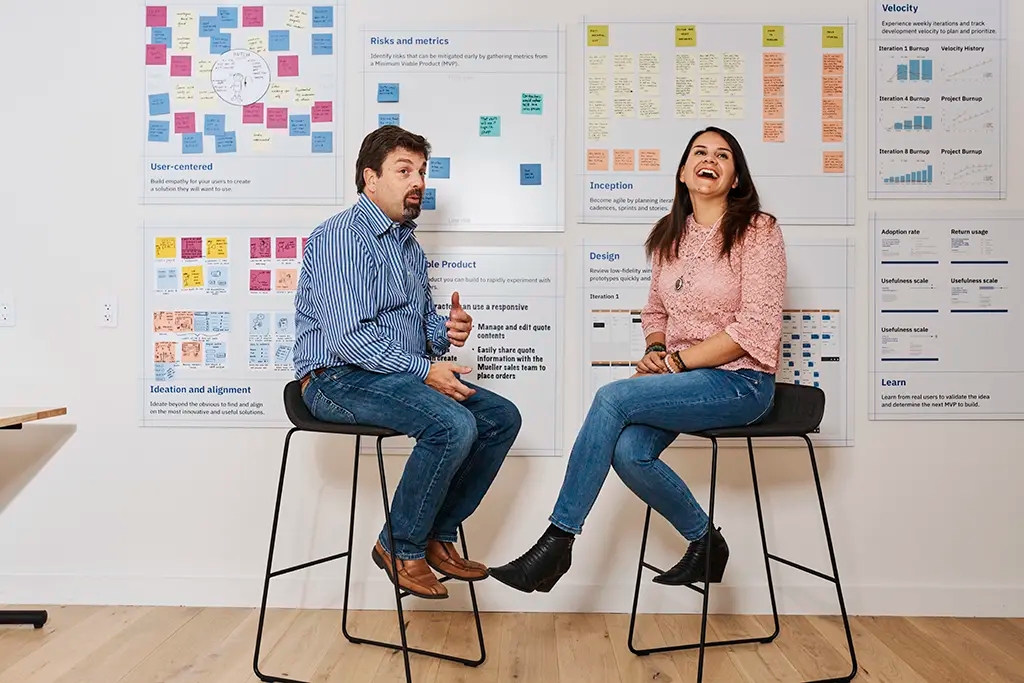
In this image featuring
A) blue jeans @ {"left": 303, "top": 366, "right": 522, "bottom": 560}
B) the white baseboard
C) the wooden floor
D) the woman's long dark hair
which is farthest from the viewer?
the white baseboard

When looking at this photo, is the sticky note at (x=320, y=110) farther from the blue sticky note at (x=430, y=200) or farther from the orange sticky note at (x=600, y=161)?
the orange sticky note at (x=600, y=161)

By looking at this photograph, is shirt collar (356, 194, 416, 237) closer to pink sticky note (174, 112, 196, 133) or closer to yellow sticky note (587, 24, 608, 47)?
pink sticky note (174, 112, 196, 133)

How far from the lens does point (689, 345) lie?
247cm

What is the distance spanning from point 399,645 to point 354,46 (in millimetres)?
1872

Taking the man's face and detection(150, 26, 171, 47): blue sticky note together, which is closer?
the man's face

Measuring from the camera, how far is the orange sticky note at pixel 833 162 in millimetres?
2855

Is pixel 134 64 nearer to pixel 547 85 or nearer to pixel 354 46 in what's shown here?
pixel 354 46

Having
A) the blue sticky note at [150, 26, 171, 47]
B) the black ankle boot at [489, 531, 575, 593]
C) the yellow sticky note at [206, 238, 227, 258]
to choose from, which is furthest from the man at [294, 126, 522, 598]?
the blue sticky note at [150, 26, 171, 47]

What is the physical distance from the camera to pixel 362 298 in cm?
223

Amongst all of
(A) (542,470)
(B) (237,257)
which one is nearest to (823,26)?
(A) (542,470)

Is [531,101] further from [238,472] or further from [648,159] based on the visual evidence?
[238,472]

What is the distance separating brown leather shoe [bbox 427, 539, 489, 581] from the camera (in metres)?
2.30

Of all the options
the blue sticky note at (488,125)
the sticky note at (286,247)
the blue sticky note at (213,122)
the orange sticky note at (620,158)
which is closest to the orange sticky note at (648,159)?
the orange sticky note at (620,158)

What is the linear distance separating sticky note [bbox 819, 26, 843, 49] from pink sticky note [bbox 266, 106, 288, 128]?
69.6 inches
